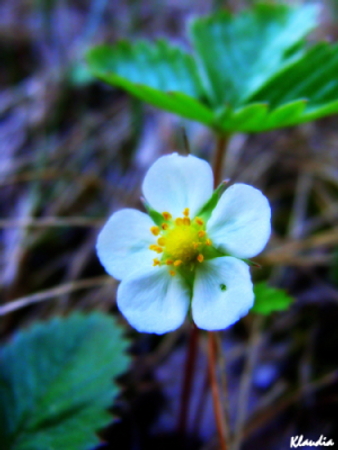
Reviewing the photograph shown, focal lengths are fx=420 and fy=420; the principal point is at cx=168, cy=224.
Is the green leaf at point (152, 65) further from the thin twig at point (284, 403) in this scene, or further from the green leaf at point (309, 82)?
the thin twig at point (284, 403)

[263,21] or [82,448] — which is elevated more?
[263,21]

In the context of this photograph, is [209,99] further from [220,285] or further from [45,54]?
[45,54]

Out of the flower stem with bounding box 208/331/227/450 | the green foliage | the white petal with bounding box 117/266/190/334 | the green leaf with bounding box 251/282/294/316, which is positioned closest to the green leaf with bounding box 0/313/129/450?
the flower stem with bounding box 208/331/227/450

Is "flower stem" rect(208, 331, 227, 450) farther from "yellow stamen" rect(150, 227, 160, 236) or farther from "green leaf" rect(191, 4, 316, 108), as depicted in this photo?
"green leaf" rect(191, 4, 316, 108)

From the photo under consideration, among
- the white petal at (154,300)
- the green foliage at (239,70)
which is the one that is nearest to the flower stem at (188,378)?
the white petal at (154,300)

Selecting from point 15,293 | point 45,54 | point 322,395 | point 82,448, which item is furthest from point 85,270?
point 45,54

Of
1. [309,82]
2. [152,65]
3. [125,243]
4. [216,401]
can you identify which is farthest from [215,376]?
[152,65]
